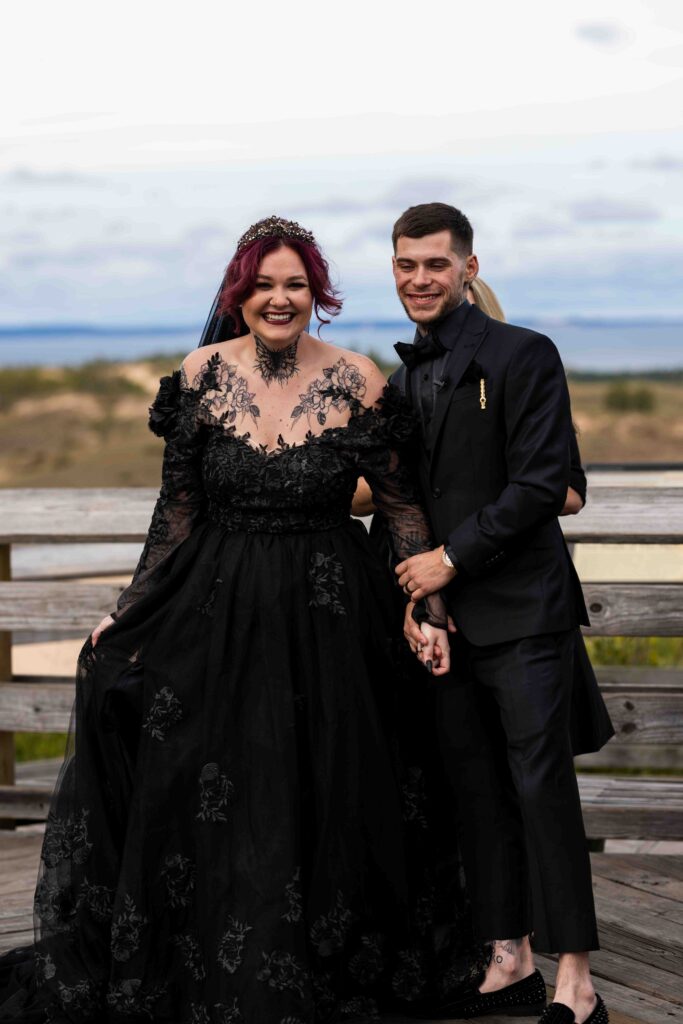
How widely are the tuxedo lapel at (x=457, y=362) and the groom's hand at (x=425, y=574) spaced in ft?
0.81

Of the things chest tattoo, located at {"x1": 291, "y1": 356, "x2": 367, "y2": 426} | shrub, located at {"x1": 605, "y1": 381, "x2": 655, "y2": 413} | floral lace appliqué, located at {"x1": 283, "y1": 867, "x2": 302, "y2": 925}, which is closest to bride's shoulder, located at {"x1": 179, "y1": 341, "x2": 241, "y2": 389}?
chest tattoo, located at {"x1": 291, "y1": 356, "x2": 367, "y2": 426}

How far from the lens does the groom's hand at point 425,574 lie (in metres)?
3.07

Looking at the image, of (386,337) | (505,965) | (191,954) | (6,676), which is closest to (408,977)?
(505,965)

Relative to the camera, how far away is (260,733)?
3100 millimetres

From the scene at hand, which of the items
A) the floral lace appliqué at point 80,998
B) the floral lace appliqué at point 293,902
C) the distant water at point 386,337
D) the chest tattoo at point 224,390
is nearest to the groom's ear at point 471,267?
the chest tattoo at point 224,390

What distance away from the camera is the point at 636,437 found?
3912cm

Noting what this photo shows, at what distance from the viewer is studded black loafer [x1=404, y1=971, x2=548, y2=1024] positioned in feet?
10.6

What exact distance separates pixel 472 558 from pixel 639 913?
5.10ft

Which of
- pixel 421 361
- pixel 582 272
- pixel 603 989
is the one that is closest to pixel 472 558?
pixel 421 361

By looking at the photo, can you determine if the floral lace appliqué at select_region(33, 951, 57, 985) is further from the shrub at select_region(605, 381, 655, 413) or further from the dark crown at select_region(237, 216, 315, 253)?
the shrub at select_region(605, 381, 655, 413)

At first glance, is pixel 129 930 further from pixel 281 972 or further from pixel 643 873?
pixel 643 873

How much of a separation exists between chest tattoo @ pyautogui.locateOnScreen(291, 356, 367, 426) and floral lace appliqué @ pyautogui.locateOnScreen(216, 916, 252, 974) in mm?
1206

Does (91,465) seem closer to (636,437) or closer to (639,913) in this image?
(636,437)

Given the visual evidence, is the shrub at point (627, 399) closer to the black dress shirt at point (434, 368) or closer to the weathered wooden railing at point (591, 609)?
the weathered wooden railing at point (591, 609)
